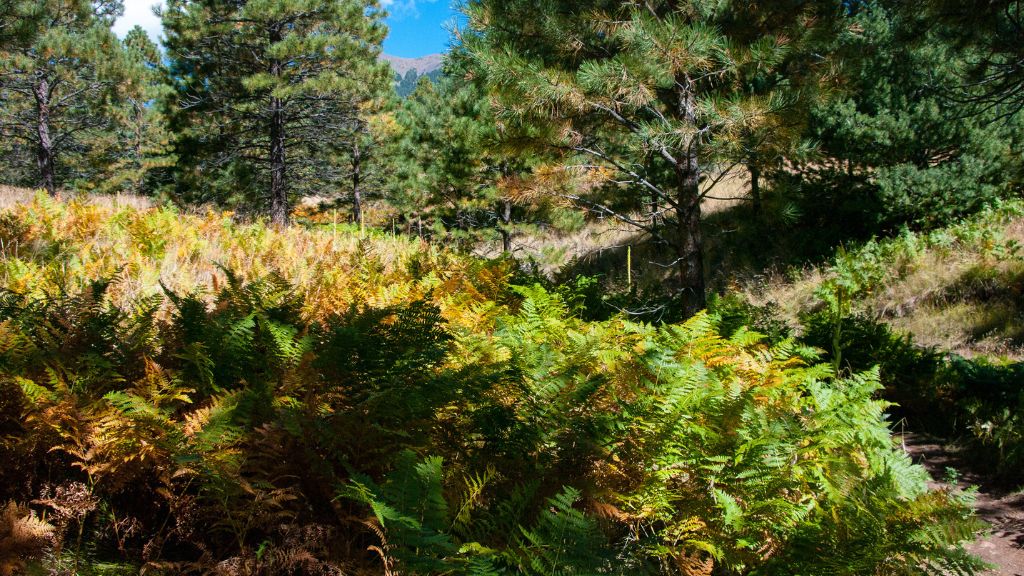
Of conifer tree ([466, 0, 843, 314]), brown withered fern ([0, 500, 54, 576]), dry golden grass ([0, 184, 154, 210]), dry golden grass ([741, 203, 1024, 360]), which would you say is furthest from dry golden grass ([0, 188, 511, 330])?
dry golden grass ([741, 203, 1024, 360])

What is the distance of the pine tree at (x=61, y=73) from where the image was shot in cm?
1495

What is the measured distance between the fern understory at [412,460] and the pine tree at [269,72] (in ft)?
40.2

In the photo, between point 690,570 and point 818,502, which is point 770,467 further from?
point 690,570

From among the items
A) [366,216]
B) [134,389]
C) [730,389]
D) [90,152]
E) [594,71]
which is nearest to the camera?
[134,389]

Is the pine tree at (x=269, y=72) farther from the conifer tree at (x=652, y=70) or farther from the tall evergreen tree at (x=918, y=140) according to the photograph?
the tall evergreen tree at (x=918, y=140)

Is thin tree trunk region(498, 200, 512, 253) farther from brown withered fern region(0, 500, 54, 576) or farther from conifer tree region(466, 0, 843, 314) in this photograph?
brown withered fern region(0, 500, 54, 576)

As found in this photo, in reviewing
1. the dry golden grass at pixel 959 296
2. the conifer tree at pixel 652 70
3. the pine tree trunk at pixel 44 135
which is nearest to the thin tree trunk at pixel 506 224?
the dry golden grass at pixel 959 296

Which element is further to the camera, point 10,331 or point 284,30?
point 284,30

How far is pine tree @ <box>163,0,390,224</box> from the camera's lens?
13609 mm

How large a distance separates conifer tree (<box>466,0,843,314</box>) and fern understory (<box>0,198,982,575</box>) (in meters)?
2.86

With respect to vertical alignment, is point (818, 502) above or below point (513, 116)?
below

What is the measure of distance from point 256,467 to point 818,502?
2.04 metres

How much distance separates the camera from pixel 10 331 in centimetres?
213

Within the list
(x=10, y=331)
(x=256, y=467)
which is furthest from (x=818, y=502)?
(x=10, y=331)
